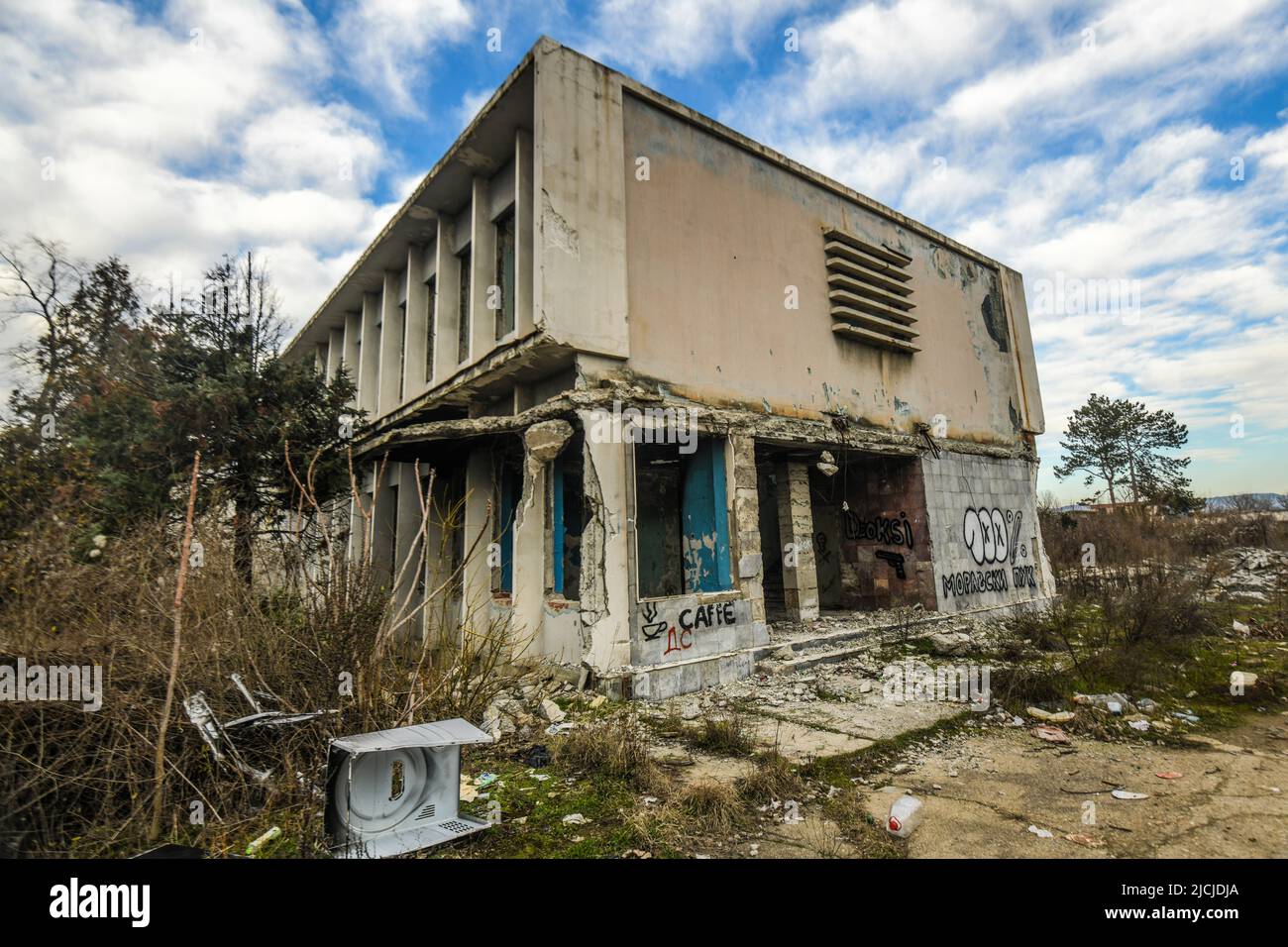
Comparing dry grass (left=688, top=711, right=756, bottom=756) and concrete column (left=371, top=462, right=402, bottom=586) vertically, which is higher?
concrete column (left=371, top=462, right=402, bottom=586)

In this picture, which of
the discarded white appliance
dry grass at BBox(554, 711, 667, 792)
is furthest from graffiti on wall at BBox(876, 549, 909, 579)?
the discarded white appliance

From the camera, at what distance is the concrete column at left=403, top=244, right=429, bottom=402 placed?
1158 cm

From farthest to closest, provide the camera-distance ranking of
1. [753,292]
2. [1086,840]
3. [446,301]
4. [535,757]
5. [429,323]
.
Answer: [429,323]
[446,301]
[753,292]
[535,757]
[1086,840]

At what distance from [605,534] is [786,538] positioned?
4376mm

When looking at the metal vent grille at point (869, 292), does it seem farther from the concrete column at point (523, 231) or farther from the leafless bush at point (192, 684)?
the leafless bush at point (192, 684)

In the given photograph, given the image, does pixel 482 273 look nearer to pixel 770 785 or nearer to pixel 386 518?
pixel 386 518

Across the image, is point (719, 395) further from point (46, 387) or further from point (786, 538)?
point (46, 387)

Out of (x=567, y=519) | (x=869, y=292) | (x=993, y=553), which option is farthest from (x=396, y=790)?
(x=993, y=553)

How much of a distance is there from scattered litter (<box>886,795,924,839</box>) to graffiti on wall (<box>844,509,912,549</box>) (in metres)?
8.11

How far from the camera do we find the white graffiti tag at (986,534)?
11930 mm

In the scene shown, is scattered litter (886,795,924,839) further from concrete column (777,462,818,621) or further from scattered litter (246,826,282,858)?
concrete column (777,462,818,621)

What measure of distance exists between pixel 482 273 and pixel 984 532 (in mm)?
10606

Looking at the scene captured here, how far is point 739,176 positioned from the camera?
921 cm

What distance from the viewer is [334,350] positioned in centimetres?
1655
